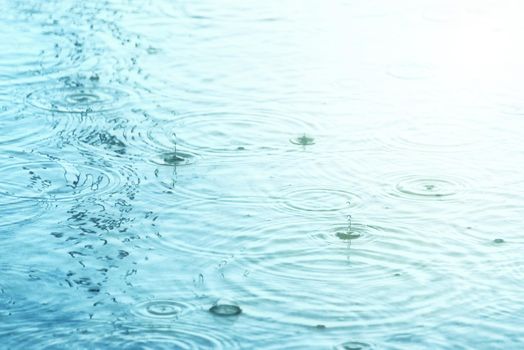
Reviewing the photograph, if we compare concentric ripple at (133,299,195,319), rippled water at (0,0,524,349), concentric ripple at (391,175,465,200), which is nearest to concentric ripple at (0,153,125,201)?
rippled water at (0,0,524,349)

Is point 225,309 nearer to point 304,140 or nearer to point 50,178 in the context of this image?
point 50,178

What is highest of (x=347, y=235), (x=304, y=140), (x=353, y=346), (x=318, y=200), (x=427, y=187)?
(x=304, y=140)

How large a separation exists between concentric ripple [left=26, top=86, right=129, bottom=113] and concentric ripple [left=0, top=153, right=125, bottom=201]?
674mm

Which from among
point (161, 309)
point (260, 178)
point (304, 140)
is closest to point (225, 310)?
point (161, 309)

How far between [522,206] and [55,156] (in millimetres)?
2290

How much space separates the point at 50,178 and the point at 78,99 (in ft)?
3.56

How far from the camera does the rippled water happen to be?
13.2 ft

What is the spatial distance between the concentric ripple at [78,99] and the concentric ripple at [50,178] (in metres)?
0.67

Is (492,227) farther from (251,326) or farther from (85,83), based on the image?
(85,83)

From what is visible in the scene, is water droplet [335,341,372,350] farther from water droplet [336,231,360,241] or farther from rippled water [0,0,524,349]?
water droplet [336,231,360,241]

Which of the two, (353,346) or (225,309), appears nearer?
(353,346)

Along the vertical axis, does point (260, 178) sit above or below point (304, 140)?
below

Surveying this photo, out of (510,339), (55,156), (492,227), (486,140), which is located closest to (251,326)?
(510,339)

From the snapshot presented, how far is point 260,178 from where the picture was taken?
205 inches
